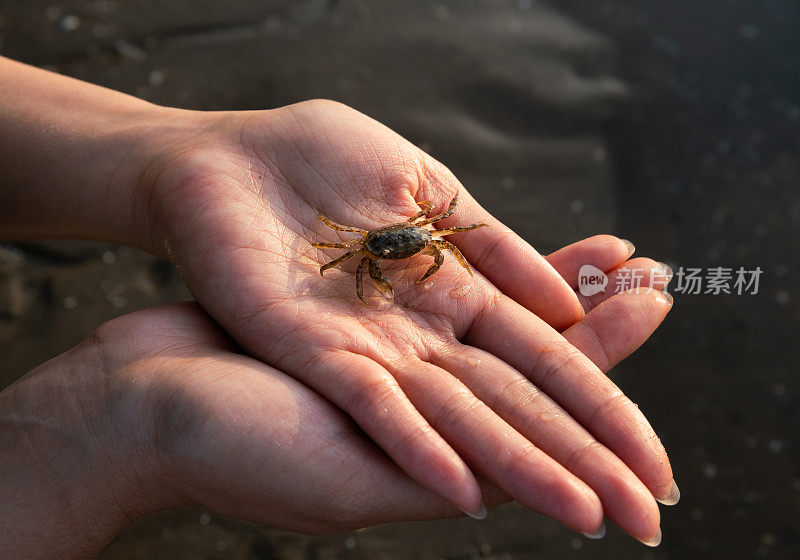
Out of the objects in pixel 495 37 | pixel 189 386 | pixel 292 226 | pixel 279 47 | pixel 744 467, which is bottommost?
pixel 744 467

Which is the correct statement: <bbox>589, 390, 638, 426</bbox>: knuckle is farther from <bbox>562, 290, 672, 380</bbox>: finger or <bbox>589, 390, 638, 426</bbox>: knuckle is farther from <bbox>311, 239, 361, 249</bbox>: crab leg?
<bbox>311, 239, 361, 249</bbox>: crab leg

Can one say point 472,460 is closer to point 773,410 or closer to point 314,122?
point 314,122

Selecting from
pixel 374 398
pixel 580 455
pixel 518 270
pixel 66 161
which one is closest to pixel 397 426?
pixel 374 398

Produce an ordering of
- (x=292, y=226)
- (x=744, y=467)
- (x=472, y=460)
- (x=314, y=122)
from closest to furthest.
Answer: (x=472, y=460), (x=292, y=226), (x=314, y=122), (x=744, y=467)

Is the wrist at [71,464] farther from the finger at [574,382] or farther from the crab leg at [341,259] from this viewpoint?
the finger at [574,382]

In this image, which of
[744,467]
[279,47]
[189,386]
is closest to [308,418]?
[189,386]

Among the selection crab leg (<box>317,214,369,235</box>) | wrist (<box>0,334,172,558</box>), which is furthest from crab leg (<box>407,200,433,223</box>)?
wrist (<box>0,334,172,558</box>)

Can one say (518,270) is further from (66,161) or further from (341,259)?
(66,161)

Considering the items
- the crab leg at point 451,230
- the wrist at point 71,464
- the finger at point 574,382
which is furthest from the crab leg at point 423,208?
the wrist at point 71,464
